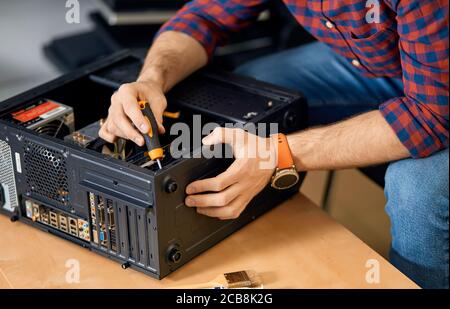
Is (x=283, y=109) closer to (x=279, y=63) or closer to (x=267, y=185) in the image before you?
(x=267, y=185)

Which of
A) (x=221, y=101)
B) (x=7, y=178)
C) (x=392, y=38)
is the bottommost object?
(x=7, y=178)

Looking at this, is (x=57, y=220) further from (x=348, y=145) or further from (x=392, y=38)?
(x=392, y=38)

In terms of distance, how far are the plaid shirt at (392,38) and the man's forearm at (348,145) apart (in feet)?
0.07

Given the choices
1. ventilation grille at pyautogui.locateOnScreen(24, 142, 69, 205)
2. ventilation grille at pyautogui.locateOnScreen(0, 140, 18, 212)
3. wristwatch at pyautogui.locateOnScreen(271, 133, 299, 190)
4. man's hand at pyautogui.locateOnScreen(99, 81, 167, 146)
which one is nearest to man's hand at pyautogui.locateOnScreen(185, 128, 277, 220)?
wristwatch at pyautogui.locateOnScreen(271, 133, 299, 190)

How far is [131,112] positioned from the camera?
1.29 metres

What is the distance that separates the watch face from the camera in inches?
52.5

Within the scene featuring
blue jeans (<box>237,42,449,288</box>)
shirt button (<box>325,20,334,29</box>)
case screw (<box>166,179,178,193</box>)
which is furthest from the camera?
shirt button (<box>325,20,334,29</box>)

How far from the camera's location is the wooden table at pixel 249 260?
4.16ft

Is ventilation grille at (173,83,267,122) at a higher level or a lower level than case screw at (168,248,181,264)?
higher

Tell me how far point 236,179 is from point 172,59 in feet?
1.19

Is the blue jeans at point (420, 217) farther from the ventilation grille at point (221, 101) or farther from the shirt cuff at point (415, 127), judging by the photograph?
the ventilation grille at point (221, 101)

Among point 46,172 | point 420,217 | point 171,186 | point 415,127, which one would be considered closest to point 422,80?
point 415,127

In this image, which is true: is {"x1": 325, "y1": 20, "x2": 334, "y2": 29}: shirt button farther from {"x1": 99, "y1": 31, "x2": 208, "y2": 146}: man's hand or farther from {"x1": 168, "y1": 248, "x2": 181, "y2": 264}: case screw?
{"x1": 168, "y1": 248, "x2": 181, "y2": 264}: case screw
